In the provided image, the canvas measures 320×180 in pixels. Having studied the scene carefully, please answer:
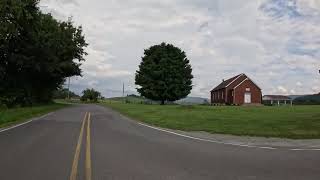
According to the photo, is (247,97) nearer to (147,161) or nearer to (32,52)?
(32,52)

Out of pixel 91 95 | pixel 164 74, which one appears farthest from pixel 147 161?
pixel 91 95

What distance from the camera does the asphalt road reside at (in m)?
10.0

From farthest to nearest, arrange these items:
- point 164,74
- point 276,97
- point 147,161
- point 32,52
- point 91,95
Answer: point 91,95 → point 276,97 → point 164,74 → point 32,52 → point 147,161

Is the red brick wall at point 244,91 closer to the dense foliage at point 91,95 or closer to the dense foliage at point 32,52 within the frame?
the dense foliage at point 32,52

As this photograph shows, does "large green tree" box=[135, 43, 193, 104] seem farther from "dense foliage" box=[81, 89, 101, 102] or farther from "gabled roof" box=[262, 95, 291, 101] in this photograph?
"dense foliage" box=[81, 89, 101, 102]

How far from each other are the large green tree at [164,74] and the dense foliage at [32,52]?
16.0m

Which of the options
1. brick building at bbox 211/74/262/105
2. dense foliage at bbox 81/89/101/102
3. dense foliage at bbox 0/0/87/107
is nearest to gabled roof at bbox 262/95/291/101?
brick building at bbox 211/74/262/105

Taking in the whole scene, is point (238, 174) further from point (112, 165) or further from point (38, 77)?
point (38, 77)

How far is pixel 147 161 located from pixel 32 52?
158 ft

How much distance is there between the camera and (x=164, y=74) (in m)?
86.4

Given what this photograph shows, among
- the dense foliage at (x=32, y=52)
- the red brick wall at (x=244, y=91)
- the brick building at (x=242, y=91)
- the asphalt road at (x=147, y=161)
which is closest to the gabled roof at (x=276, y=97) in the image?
the brick building at (x=242, y=91)

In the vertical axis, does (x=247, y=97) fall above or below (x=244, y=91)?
below

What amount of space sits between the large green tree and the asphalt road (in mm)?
68831

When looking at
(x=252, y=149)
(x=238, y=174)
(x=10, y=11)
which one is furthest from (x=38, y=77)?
(x=238, y=174)
